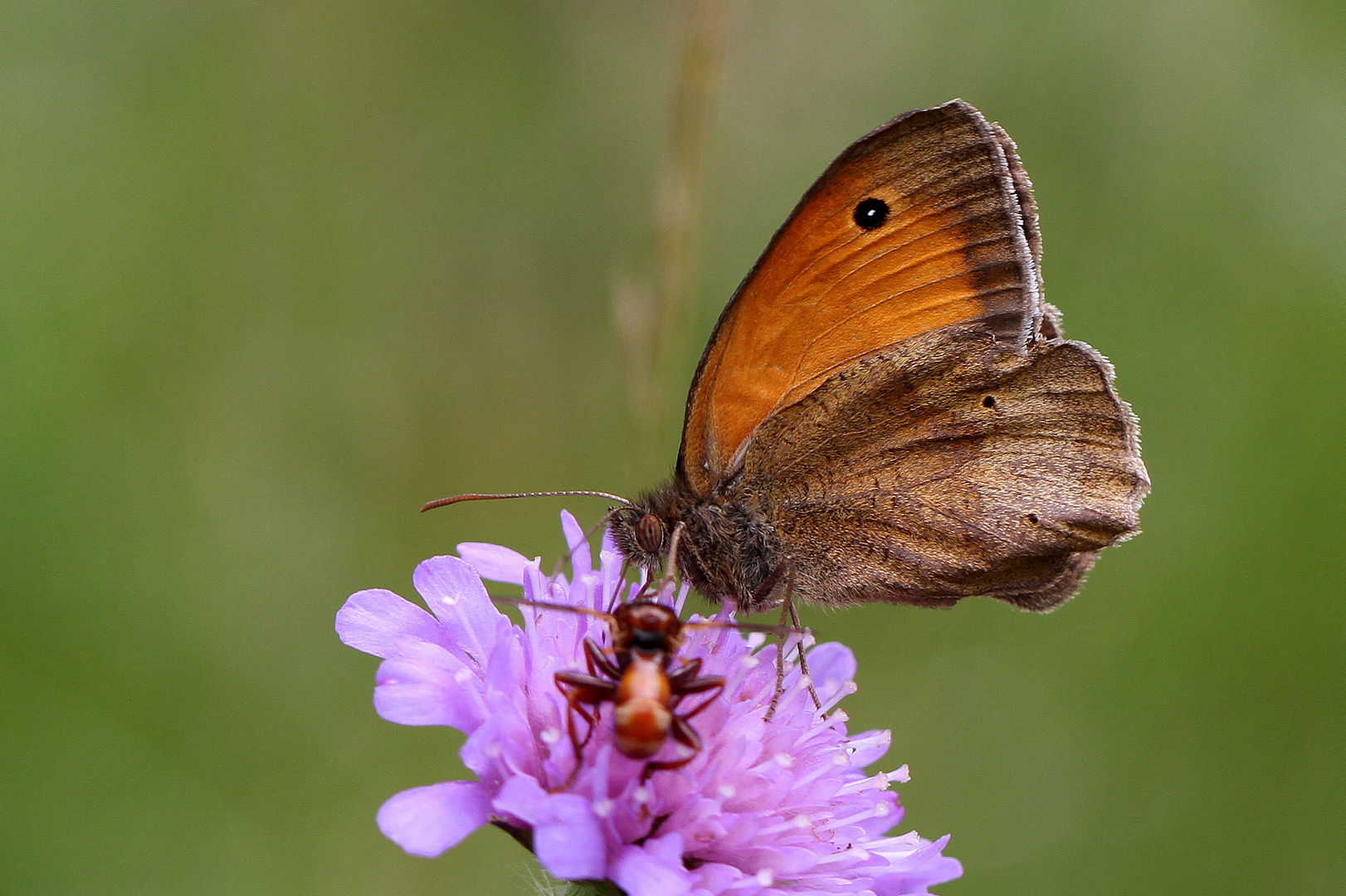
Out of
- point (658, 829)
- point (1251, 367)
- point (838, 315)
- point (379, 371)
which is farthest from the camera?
point (379, 371)

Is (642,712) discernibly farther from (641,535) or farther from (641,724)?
(641,535)

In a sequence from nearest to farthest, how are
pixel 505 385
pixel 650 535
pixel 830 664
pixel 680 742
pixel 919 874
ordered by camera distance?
pixel 680 742
pixel 919 874
pixel 650 535
pixel 830 664
pixel 505 385

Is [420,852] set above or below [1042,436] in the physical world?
below

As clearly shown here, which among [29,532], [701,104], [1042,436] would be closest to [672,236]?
[701,104]

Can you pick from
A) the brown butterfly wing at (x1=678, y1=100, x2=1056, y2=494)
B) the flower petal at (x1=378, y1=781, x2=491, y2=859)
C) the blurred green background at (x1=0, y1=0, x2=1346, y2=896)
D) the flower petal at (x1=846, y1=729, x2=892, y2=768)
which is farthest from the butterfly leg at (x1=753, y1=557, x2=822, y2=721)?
the blurred green background at (x1=0, y1=0, x2=1346, y2=896)

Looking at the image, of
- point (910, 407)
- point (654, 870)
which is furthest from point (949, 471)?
point (654, 870)

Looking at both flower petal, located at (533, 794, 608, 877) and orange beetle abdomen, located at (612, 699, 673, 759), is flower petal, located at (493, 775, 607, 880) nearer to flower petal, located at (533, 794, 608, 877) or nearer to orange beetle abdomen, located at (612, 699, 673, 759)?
flower petal, located at (533, 794, 608, 877)

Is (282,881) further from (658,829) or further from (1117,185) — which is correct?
(1117,185)
